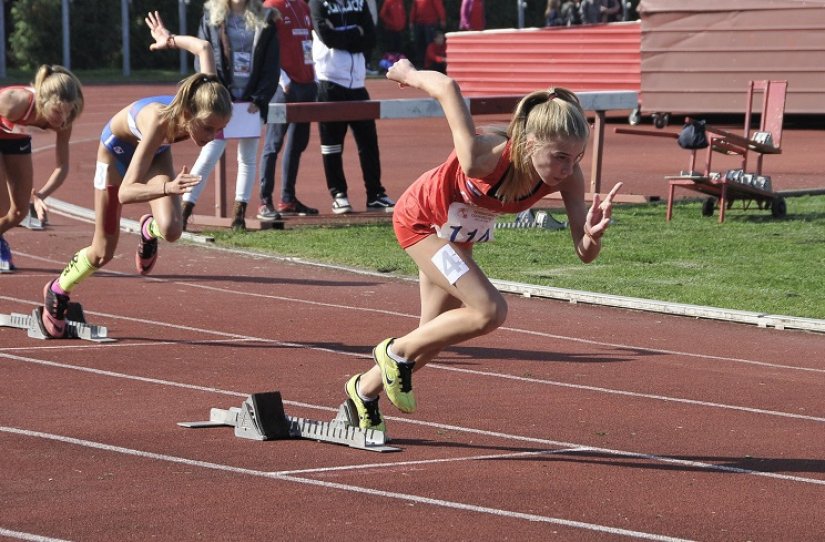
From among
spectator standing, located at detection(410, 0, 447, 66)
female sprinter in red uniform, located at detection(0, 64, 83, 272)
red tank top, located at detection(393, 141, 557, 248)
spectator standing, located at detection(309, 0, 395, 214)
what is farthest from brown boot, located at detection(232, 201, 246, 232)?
spectator standing, located at detection(410, 0, 447, 66)

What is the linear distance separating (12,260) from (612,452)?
259 inches

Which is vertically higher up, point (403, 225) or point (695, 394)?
point (403, 225)

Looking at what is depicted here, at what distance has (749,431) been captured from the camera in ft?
22.7

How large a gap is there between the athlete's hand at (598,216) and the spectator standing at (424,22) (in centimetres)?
2964

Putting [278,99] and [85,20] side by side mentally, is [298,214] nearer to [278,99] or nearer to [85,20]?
[278,99]

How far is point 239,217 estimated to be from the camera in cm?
1352

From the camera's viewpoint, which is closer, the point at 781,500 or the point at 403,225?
the point at 781,500

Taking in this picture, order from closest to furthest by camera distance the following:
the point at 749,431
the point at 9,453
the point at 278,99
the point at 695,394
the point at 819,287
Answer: the point at 9,453 → the point at 749,431 → the point at 695,394 → the point at 819,287 → the point at 278,99

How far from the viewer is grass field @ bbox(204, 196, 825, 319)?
1077 centimetres

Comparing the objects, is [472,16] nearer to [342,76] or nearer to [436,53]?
[436,53]

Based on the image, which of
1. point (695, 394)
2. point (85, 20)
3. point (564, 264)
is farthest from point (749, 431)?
point (85, 20)

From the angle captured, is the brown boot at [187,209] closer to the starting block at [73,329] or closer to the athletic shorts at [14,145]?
the athletic shorts at [14,145]

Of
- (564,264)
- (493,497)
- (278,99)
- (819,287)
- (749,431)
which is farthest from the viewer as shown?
(278,99)

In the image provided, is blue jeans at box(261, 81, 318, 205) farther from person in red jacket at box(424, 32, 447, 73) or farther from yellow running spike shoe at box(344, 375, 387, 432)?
person in red jacket at box(424, 32, 447, 73)
